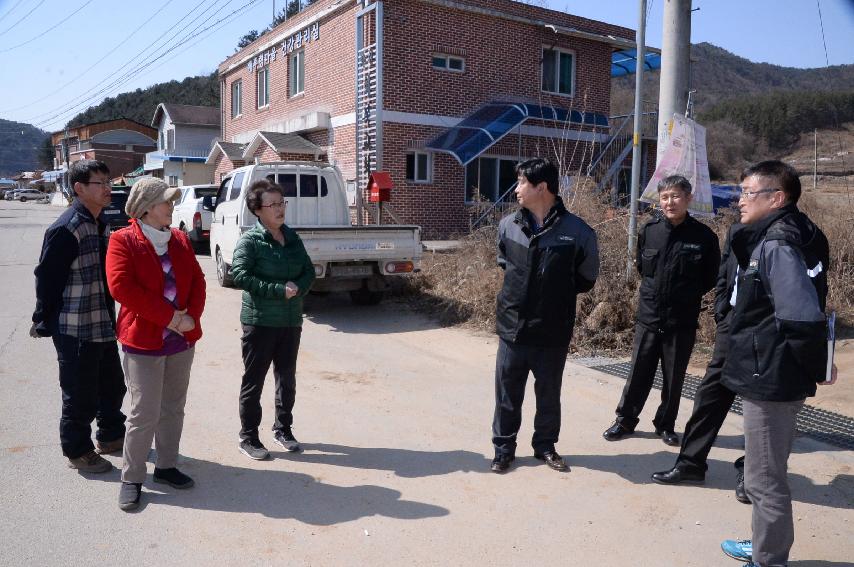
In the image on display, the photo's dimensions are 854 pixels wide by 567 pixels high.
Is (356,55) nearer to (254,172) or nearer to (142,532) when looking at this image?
(254,172)

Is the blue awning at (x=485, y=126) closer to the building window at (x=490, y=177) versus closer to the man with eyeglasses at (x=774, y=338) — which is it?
the building window at (x=490, y=177)

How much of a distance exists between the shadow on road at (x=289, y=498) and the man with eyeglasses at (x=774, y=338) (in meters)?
1.69

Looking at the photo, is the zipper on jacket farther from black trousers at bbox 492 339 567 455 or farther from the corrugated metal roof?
the corrugated metal roof

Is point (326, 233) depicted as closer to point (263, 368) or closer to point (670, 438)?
point (263, 368)

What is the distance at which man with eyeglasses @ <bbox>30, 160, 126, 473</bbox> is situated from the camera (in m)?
4.35

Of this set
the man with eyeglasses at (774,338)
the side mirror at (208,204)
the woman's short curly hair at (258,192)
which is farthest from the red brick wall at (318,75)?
the man with eyeglasses at (774,338)

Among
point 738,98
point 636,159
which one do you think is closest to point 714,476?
point 636,159

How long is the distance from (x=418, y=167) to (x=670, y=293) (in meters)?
14.9

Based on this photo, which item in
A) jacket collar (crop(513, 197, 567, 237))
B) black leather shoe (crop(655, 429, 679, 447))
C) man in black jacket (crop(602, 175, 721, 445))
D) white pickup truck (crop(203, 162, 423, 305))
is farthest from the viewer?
white pickup truck (crop(203, 162, 423, 305))

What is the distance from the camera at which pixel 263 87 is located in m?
25.9

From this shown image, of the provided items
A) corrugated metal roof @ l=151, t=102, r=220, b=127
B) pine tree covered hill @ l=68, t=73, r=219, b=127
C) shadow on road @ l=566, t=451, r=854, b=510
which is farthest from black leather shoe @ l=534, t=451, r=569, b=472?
pine tree covered hill @ l=68, t=73, r=219, b=127

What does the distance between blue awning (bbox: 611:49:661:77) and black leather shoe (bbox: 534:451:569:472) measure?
820 inches

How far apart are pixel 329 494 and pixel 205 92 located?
8996cm

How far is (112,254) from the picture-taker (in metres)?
3.92
